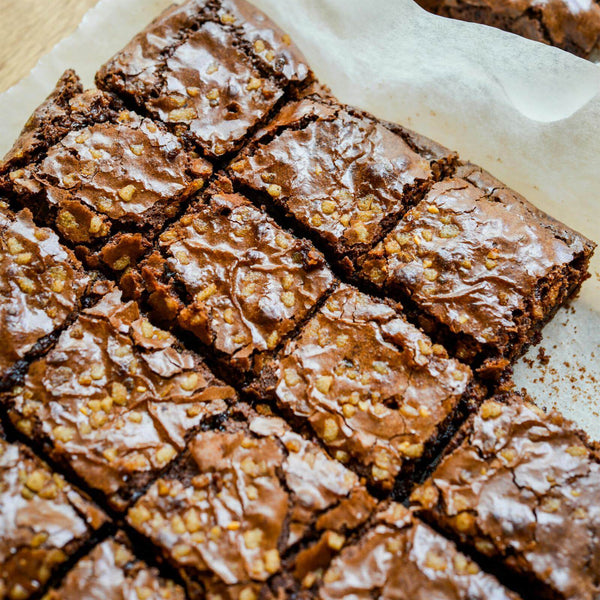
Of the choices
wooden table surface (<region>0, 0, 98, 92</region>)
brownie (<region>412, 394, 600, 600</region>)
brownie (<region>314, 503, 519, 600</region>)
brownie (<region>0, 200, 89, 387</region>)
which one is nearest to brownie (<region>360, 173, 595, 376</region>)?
brownie (<region>412, 394, 600, 600</region>)

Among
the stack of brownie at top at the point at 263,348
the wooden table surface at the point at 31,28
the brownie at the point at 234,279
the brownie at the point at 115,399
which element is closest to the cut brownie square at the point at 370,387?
the stack of brownie at top at the point at 263,348

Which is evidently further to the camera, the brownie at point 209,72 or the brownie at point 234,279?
the brownie at point 209,72

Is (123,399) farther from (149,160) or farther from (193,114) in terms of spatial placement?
(193,114)

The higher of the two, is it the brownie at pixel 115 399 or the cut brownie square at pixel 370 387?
the cut brownie square at pixel 370 387

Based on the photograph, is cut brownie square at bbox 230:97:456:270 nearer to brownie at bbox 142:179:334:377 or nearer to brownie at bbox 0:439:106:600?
brownie at bbox 142:179:334:377

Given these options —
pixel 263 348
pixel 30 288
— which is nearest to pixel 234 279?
pixel 263 348

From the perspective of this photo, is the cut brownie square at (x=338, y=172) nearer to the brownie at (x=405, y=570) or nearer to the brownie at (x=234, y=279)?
the brownie at (x=234, y=279)

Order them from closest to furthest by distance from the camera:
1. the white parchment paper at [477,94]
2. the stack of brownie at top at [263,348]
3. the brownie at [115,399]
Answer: the stack of brownie at top at [263,348], the brownie at [115,399], the white parchment paper at [477,94]
